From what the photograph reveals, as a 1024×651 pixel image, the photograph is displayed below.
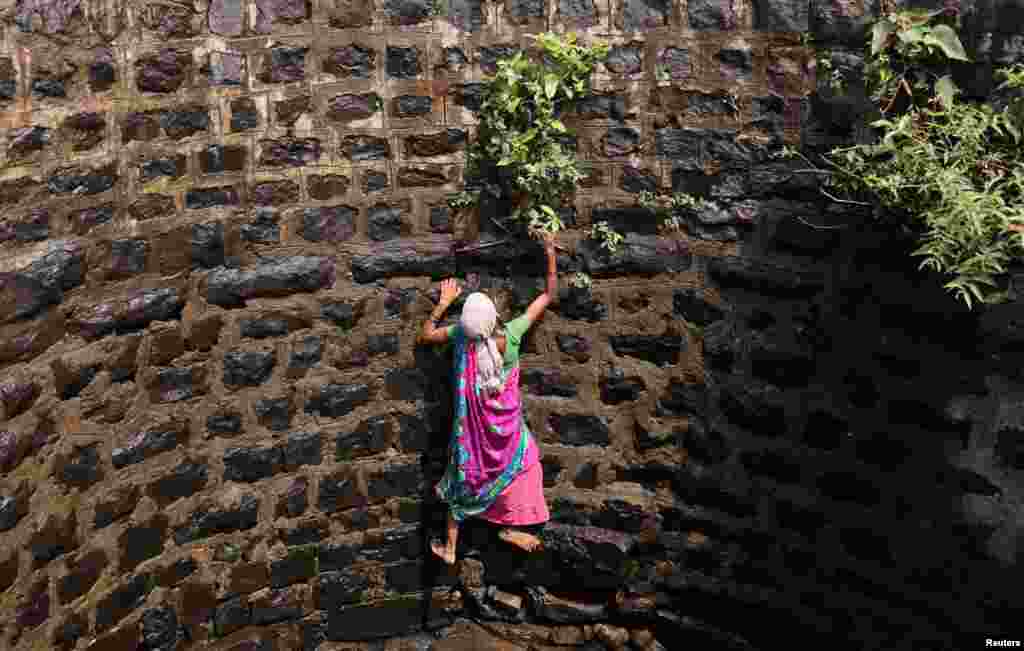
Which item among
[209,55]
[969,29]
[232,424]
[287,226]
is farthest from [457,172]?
[969,29]

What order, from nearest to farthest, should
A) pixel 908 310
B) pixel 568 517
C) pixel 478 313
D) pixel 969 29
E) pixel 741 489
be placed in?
pixel 969 29 < pixel 908 310 < pixel 478 313 < pixel 741 489 < pixel 568 517

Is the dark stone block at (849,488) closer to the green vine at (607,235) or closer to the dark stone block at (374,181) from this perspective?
the green vine at (607,235)

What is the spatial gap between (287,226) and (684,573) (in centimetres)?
235

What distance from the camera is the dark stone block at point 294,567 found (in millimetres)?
4445

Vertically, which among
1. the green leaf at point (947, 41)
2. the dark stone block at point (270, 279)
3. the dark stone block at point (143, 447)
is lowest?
the dark stone block at point (143, 447)

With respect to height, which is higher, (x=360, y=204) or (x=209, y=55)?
(x=209, y=55)

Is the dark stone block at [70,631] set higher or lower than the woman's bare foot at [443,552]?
higher

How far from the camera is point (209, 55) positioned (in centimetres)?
376

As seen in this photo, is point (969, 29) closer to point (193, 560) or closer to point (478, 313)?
point (478, 313)

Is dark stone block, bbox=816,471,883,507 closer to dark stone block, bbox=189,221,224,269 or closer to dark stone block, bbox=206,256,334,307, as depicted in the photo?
dark stone block, bbox=206,256,334,307

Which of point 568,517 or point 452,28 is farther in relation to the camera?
point 568,517

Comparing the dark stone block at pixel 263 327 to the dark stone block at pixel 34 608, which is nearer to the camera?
the dark stone block at pixel 34 608

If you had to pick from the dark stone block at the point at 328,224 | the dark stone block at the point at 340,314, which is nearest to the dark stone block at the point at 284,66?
the dark stone block at the point at 328,224

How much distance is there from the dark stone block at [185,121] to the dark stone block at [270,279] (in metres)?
0.56
